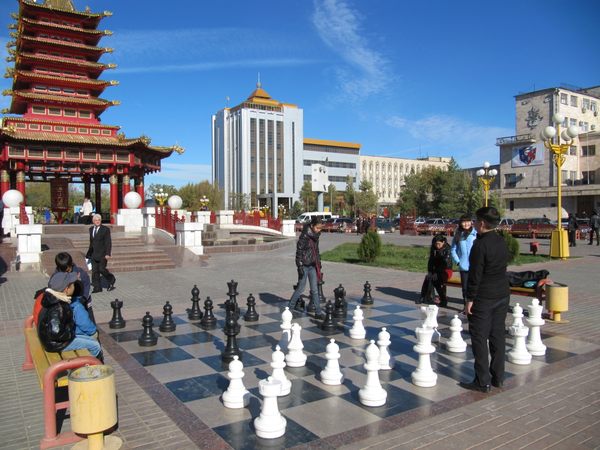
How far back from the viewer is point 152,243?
65.3 ft

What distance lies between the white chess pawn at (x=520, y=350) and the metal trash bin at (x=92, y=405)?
4.67 m

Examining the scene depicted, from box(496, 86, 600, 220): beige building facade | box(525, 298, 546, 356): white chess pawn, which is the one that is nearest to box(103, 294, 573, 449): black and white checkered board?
box(525, 298, 546, 356): white chess pawn

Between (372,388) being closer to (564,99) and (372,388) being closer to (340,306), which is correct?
(340,306)

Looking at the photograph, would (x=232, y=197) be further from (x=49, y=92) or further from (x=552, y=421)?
(x=552, y=421)

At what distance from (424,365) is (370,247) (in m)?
12.4

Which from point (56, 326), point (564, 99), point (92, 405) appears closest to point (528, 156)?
point (564, 99)

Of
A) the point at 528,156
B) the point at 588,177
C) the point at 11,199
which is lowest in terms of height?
the point at 11,199

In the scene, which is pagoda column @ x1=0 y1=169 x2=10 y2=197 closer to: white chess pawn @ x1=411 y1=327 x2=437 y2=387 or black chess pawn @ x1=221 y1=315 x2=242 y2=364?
black chess pawn @ x1=221 y1=315 x2=242 y2=364

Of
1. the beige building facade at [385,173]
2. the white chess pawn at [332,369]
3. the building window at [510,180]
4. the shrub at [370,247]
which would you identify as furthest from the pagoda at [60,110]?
the beige building facade at [385,173]

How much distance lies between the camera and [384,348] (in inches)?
217

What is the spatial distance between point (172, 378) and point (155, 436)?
1489mm

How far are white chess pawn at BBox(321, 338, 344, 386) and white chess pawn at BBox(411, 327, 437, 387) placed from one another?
2.70 feet

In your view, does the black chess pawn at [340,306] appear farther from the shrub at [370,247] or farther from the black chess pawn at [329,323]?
the shrub at [370,247]

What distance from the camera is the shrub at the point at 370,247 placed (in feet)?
57.5
